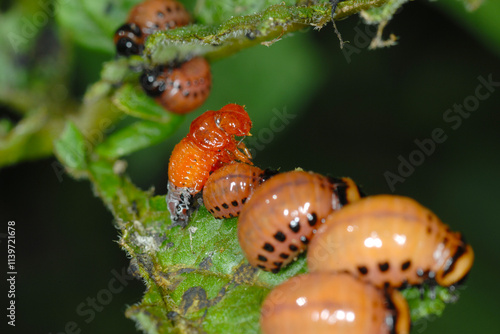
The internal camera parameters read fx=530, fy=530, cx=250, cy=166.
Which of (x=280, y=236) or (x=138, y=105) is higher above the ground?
(x=280, y=236)

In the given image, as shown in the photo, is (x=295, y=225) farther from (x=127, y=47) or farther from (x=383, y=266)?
(x=127, y=47)

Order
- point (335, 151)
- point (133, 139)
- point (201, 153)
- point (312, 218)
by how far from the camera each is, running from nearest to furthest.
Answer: point (312, 218) → point (201, 153) → point (133, 139) → point (335, 151)

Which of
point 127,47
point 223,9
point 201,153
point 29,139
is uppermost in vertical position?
point 223,9

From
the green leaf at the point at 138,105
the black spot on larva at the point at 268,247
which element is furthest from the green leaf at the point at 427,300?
the green leaf at the point at 138,105

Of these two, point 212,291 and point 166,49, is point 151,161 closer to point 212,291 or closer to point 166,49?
point 166,49

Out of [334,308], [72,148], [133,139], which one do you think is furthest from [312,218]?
[72,148]

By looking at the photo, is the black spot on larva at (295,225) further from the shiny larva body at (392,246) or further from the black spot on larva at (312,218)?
the shiny larva body at (392,246)
